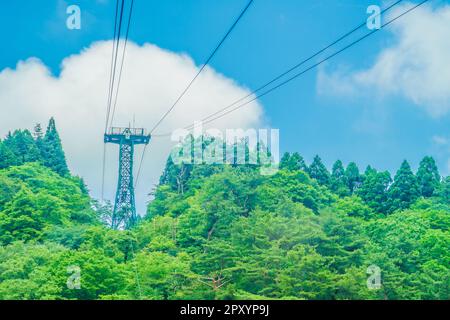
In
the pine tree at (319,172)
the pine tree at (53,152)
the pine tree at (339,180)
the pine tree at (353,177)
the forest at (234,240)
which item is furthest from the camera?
the pine tree at (53,152)

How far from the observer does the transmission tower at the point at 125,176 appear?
1602 cm

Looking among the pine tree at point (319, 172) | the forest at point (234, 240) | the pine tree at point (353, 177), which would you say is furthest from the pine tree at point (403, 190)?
the pine tree at point (319, 172)

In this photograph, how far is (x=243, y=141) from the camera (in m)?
18.0

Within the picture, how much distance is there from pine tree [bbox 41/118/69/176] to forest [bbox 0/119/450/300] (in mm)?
1380

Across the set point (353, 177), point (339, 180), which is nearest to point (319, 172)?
point (339, 180)

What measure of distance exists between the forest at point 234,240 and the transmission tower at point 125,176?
0.97 metres

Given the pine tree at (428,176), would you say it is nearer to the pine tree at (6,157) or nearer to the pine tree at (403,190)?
the pine tree at (403,190)

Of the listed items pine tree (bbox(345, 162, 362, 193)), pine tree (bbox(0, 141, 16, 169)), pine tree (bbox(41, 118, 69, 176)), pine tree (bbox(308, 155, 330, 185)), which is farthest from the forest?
pine tree (bbox(41, 118, 69, 176))

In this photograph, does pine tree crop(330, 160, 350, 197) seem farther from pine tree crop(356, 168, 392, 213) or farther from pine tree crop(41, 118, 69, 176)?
pine tree crop(41, 118, 69, 176)

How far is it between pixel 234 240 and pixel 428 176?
10.8 m

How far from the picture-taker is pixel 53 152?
22.9 m

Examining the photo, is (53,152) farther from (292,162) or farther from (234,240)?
(234,240)

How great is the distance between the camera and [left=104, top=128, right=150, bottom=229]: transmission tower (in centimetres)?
1602
